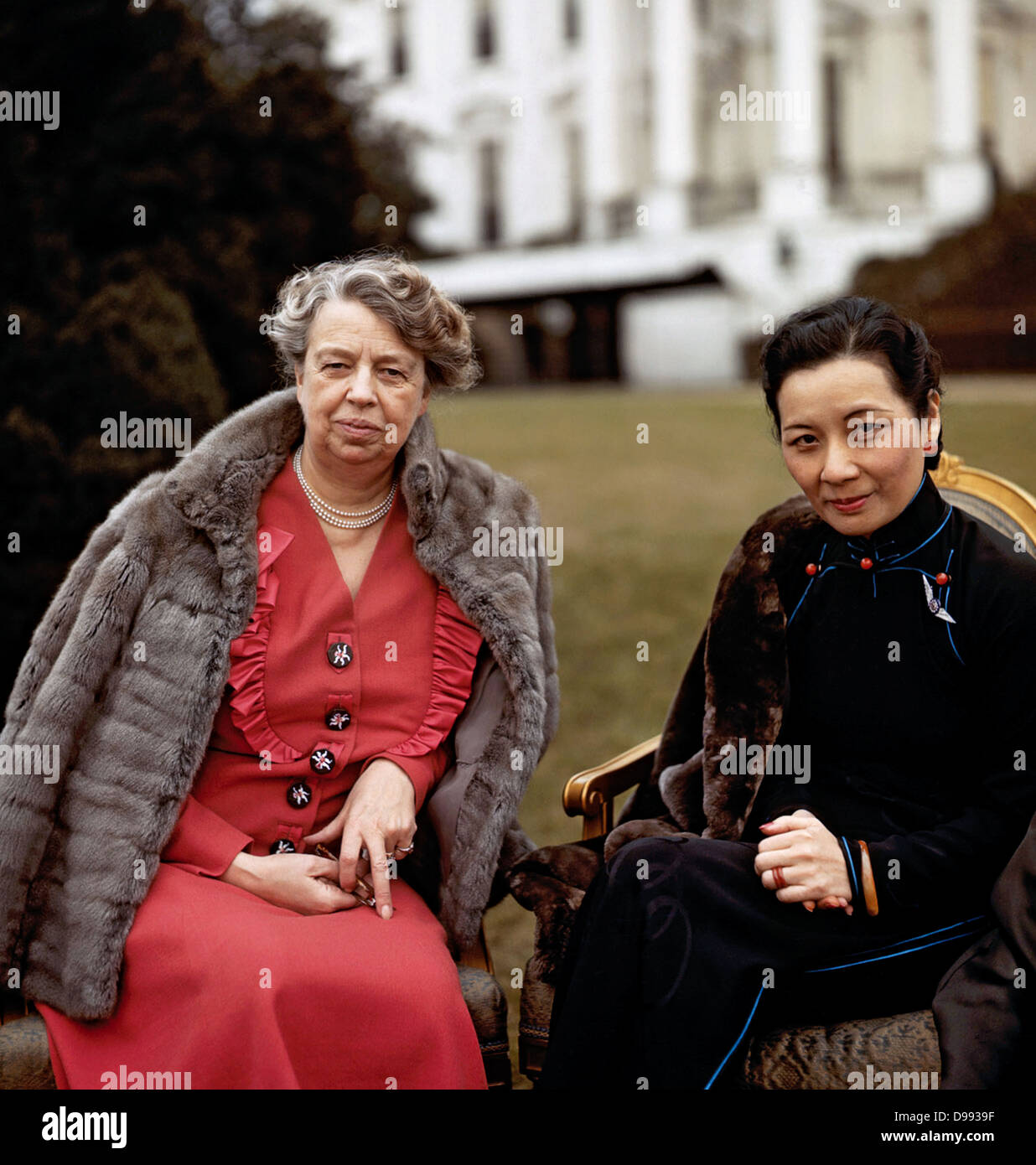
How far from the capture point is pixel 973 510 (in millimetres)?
3123

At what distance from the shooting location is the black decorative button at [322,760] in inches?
104

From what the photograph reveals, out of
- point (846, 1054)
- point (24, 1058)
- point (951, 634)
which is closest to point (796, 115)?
point (951, 634)

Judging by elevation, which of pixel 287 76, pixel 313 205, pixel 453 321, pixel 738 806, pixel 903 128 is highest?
pixel 903 128

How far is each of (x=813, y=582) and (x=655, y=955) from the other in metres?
0.85

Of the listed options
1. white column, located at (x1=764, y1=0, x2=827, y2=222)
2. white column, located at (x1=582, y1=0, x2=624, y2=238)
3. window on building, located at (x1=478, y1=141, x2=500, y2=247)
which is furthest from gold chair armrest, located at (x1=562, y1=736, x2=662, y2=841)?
window on building, located at (x1=478, y1=141, x2=500, y2=247)

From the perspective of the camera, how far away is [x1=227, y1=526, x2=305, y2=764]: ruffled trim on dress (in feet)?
8.60

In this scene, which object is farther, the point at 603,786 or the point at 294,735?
the point at 603,786

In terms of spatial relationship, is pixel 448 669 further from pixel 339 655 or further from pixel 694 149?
pixel 694 149

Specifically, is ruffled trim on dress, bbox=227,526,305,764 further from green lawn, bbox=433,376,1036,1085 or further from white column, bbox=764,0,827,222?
white column, bbox=764,0,827,222

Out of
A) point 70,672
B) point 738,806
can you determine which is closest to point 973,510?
point 738,806

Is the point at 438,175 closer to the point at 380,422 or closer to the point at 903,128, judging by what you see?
the point at 903,128

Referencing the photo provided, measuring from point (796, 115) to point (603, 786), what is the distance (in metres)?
22.9

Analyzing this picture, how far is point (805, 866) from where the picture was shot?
2.26 meters

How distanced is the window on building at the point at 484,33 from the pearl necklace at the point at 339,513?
3183 cm
